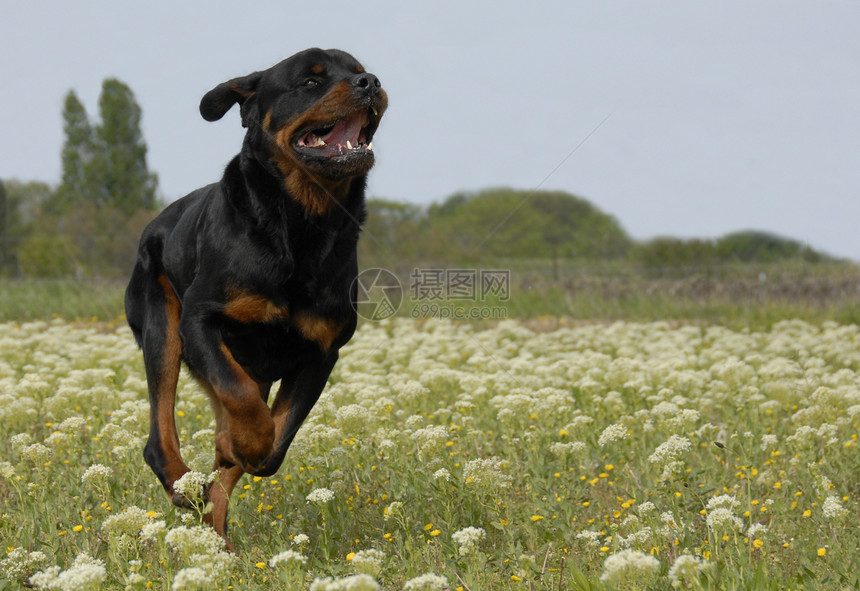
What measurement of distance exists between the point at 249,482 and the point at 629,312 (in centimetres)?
931

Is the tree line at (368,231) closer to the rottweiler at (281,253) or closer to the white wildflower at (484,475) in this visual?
the rottweiler at (281,253)

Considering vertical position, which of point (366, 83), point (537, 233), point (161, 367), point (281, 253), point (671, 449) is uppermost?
point (537, 233)

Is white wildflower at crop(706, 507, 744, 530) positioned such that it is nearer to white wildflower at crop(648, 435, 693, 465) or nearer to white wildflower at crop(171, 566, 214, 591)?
white wildflower at crop(648, 435, 693, 465)

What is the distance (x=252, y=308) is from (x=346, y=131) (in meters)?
0.85

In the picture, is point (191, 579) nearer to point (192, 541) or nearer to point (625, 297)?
point (192, 541)

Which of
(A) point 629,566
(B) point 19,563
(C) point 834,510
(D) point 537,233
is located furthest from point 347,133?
(D) point 537,233

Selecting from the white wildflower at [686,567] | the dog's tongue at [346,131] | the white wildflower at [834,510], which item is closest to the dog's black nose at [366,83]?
the dog's tongue at [346,131]

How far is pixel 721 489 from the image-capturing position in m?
3.77

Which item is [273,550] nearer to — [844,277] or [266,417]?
[266,417]

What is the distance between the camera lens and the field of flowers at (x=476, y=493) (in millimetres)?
2664

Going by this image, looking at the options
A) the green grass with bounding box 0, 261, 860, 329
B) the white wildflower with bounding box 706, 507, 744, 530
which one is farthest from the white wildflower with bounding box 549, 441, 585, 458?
the green grass with bounding box 0, 261, 860, 329

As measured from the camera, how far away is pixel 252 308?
3391 mm

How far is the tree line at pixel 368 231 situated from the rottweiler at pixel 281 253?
913 cm

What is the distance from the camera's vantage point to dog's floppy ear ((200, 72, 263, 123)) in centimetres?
382
